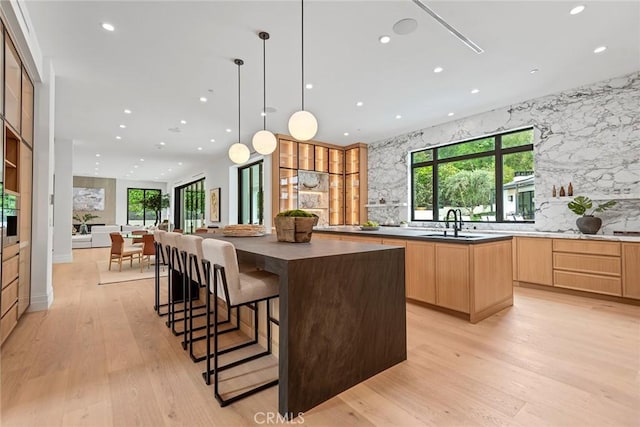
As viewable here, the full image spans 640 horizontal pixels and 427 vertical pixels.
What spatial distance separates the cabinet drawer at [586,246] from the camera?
3.86 meters

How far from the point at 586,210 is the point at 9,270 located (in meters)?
7.09

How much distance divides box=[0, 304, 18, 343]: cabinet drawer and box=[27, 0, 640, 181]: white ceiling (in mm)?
2837

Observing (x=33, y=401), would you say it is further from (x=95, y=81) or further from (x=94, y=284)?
(x=95, y=81)

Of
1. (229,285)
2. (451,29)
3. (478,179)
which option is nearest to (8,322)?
(229,285)

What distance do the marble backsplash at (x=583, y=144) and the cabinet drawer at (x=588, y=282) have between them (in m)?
0.87

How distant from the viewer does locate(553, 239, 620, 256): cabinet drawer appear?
3.86 meters

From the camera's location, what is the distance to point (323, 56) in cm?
365

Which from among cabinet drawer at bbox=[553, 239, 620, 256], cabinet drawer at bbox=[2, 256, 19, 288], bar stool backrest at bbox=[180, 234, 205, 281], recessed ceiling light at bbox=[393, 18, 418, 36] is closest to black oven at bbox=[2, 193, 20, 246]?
cabinet drawer at bbox=[2, 256, 19, 288]

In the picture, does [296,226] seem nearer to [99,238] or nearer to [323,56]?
[323,56]

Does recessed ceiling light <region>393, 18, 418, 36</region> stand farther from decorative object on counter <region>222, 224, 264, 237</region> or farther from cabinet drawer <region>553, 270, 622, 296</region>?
cabinet drawer <region>553, 270, 622, 296</region>

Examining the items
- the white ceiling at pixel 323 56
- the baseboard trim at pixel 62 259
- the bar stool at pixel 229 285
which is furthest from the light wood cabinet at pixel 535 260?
the baseboard trim at pixel 62 259

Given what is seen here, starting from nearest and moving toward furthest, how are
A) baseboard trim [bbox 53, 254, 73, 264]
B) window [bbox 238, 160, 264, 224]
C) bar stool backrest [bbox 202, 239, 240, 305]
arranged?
bar stool backrest [bbox 202, 239, 240, 305] < baseboard trim [bbox 53, 254, 73, 264] < window [bbox 238, 160, 264, 224]

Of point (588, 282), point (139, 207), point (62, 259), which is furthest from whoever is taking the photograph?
point (139, 207)

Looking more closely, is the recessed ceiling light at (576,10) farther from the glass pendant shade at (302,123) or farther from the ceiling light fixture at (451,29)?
the glass pendant shade at (302,123)
